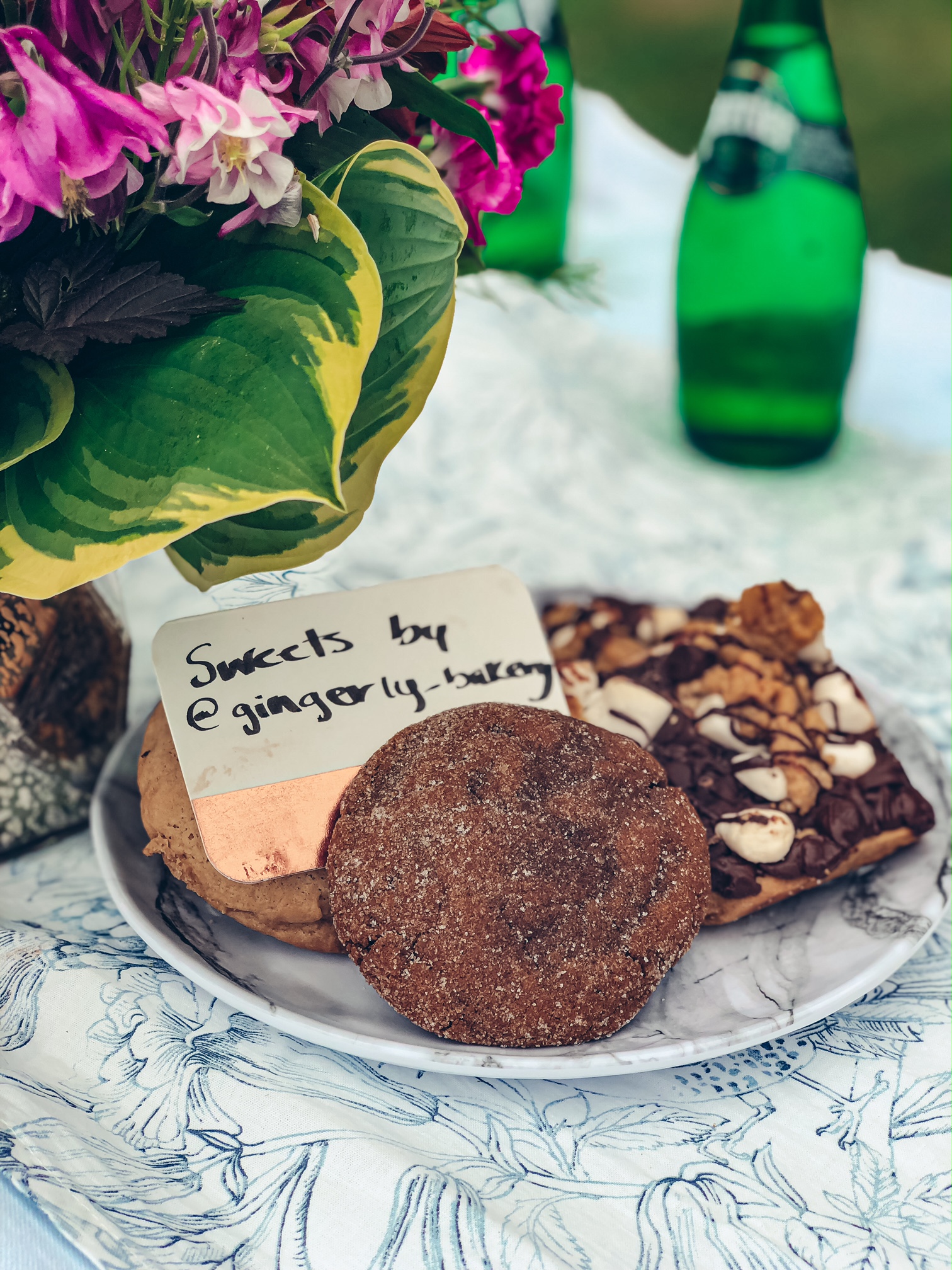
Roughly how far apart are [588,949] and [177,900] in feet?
0.64

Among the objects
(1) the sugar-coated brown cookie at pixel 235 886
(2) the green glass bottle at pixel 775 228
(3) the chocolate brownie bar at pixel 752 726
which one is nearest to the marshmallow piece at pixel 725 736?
(3) the chocolate brownie bar at pixel 752 726

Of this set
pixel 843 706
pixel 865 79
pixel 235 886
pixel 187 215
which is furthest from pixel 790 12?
pixel 235 886

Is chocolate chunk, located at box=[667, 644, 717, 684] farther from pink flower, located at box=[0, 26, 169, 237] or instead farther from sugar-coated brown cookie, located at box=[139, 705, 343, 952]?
pink flower, located at box=[0, 26, 169, 237]

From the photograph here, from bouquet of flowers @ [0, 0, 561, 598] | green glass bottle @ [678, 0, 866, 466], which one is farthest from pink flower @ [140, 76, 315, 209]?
green glass bottle @ [678, 0, 866, 466]

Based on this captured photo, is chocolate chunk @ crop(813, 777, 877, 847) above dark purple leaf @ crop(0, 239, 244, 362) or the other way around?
the other way around

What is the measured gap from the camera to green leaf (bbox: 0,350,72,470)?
0.37 m

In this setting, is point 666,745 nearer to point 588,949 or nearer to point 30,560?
point 588,949

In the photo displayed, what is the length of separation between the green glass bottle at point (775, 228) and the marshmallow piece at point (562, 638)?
1.27 ft

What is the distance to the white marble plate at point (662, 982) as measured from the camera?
1.37 ft

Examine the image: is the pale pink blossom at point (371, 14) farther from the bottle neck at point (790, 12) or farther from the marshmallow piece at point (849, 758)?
the bottle neck at point (790, 12)

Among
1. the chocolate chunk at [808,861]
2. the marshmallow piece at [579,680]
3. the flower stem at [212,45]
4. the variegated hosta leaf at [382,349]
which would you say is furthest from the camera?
the marshmallow piece at [579,680]

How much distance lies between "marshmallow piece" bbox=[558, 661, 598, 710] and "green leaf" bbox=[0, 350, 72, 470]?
1.07 ft

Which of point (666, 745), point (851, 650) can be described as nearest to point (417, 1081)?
point (666, 745)

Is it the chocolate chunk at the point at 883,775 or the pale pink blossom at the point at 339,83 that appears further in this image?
the chocolate chunk at the point at 883,775
